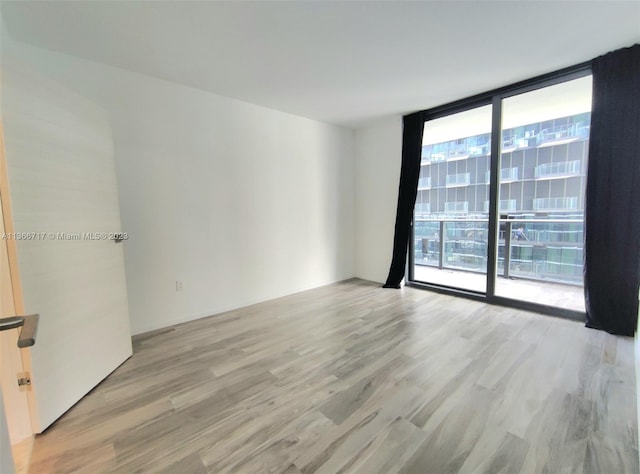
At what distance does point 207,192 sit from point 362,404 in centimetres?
257

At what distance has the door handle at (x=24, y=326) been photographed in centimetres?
67

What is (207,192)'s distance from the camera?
3.03 m

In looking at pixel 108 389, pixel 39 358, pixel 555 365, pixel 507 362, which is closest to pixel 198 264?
pixel 108 389

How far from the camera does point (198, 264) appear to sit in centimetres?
300

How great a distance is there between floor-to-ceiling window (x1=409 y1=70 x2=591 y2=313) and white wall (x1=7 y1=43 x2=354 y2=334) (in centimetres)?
181

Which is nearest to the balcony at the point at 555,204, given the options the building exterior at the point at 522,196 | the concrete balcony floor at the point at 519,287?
the building exterior at the point at 522,196

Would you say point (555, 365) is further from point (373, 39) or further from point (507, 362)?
point (373, 39)

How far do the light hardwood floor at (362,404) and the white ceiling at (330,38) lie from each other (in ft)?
8.27

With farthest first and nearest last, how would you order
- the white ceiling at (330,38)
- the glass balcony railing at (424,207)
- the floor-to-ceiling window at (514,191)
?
the glass balcony railing at (424,207), the floor-to-ceiling window at (514,191), the white ceiling at (330,38)

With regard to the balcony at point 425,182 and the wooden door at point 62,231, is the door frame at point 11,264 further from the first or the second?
the balcony at point 425,182

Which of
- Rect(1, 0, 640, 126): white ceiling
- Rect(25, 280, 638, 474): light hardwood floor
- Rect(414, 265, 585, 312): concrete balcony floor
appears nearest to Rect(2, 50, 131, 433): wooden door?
Rect(25, 280, 638, 474): light hardwood floor

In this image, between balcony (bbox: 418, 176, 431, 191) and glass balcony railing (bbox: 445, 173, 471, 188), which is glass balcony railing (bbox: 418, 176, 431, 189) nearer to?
balcony (bbox: 418, 176, 431, 191)

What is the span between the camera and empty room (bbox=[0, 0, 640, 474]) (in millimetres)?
1413

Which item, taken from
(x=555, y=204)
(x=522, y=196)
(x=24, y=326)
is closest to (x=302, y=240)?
(x=522, y=196)
